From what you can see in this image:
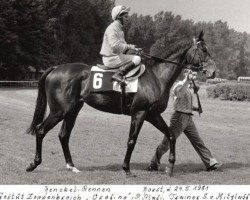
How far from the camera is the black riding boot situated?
8.52 metres

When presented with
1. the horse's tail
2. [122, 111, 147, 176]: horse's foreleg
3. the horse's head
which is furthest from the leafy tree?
[122, 111, 147, 176]: horse's foreleg

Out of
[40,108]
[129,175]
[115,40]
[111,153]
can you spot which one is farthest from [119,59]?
[111,153]

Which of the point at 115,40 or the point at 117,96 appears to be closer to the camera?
the point at 115,40

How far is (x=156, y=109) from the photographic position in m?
8.63

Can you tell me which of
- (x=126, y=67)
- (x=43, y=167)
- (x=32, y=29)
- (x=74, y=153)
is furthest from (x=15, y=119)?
(x=32, y=29)

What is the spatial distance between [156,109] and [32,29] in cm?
4370

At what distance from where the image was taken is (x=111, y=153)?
1118cm

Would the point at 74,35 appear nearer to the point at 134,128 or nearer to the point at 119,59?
the point at 119,59

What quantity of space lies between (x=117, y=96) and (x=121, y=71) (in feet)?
1.66

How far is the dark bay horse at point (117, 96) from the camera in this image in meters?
8.62

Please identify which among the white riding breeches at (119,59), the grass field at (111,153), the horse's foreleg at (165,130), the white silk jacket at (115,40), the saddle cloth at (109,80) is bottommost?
the grass field at (111,153)

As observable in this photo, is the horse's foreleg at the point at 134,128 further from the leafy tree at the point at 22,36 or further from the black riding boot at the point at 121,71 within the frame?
the leafy tree at the point at 22,36

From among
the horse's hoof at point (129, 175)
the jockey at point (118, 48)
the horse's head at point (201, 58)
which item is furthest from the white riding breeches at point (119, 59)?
the horse's hoof at point (129, 175)

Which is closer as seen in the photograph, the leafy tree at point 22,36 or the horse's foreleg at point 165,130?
the horse's foreleg at point 165,130
